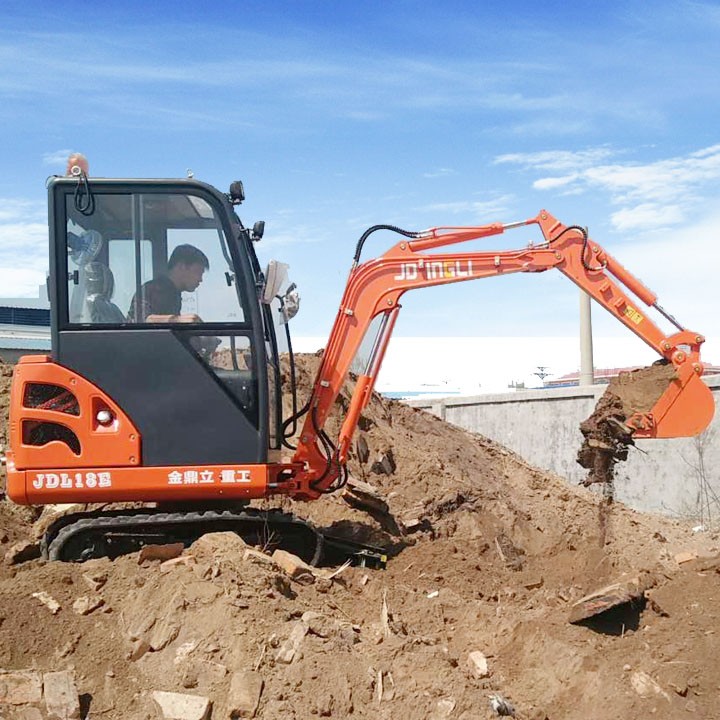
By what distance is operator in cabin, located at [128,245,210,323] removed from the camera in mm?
7039

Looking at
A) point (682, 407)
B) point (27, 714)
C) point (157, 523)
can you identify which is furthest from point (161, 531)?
point (682, 407)

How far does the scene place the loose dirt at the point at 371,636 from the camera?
5.36 m

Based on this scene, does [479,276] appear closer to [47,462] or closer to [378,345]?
[378,345]

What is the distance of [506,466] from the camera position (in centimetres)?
1336

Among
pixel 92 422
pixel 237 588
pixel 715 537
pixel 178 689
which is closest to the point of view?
pixel 178 689

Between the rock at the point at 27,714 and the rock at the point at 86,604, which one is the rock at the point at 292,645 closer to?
the rock at the point at 27,714

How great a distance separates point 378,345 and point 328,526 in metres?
1.88

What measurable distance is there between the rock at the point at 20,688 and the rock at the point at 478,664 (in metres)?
2.49

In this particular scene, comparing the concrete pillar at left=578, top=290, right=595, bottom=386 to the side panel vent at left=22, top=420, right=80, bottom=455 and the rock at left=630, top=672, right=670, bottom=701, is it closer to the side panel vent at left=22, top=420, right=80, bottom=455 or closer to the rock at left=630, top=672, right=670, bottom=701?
the side panel vent at left=22, top=420, right=80, bottom=455

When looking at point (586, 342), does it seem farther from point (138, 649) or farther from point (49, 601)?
point (138, 649)

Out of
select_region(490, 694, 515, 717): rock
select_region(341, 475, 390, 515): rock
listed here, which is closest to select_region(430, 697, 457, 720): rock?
select_region(490, 694, 515, 717): rock

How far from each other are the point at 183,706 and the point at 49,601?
1542 millimetres

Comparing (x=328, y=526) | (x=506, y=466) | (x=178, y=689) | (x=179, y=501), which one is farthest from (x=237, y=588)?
(x=506, y=466)

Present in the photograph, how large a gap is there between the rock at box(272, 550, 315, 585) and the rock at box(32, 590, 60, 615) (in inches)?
57.9
